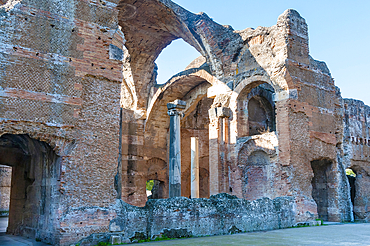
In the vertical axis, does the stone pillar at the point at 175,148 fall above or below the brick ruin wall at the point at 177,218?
above

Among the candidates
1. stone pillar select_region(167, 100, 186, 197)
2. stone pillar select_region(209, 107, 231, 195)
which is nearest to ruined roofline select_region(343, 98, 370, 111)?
stone pillar select_region(209, 107, 231, 195)

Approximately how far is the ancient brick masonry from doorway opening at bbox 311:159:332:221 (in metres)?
0.04

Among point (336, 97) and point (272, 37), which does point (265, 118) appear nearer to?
point (336, 97)

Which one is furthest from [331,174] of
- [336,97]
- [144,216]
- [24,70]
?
[24,70]

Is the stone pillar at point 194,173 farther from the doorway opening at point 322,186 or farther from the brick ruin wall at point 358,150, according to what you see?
the brick ruin wall at point 358,150

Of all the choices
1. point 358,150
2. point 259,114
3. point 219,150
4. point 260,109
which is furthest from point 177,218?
point 358,150

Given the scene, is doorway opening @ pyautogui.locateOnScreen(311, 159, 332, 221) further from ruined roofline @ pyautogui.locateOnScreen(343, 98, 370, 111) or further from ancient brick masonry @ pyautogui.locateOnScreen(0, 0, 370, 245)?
ruined roofline @ pyautogui.locateOnScreen(343, 98, 370, 111)

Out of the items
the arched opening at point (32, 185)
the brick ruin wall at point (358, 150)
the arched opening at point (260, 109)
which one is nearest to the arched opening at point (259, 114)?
the arched opening at point (260, 109)

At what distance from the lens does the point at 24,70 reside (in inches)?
297

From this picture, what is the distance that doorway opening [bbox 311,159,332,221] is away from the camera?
510 inches

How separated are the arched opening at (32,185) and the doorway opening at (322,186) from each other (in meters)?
9.41

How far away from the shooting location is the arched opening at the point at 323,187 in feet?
42.2

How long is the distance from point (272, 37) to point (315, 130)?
11.7 ft

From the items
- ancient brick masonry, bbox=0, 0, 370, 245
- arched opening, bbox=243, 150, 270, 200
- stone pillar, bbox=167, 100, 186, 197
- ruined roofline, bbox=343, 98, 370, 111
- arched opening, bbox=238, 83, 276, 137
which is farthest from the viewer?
ruined roofline, bbox=343, 98, 370, 111
